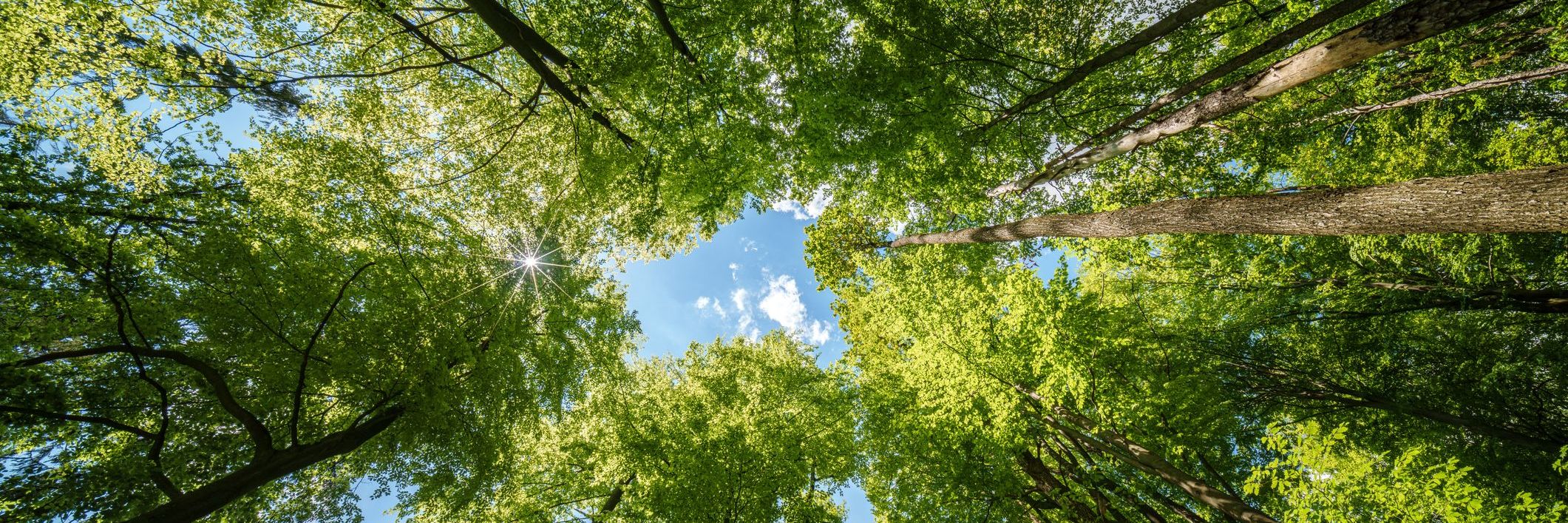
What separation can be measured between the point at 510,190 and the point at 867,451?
11001 millimetres

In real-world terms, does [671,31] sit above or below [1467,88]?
above

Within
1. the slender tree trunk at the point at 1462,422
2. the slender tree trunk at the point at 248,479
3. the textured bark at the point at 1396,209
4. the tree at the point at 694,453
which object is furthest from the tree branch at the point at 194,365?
the slender tree trunk at the point at 1462,422

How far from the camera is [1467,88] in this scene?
20.5 feet

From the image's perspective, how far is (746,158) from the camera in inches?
368

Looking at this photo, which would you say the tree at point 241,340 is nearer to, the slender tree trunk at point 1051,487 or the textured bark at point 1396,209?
the textured bark at point 1396,209

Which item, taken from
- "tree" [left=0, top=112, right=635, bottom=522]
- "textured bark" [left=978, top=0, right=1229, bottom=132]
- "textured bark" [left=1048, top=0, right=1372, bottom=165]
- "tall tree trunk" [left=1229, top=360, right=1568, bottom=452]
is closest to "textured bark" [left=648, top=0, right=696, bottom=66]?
"tree" [left=0, top=112, right=635, bottom=522]

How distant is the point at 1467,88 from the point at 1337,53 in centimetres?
559

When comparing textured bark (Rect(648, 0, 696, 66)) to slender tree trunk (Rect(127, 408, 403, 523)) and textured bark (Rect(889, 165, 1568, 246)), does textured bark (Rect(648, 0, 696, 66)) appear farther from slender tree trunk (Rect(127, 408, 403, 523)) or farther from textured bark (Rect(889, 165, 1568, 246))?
slender tree trunk (Rect(127, 408, 403, 523))

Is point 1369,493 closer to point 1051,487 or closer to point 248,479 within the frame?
point 1051,487

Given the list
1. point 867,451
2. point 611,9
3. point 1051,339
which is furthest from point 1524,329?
point 611,9

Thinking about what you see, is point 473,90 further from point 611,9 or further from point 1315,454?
point 1315,454

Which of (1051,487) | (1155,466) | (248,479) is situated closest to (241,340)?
(248,479)

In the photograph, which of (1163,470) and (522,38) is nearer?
(522,38)

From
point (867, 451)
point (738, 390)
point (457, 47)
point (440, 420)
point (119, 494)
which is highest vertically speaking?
point (457, 47)
